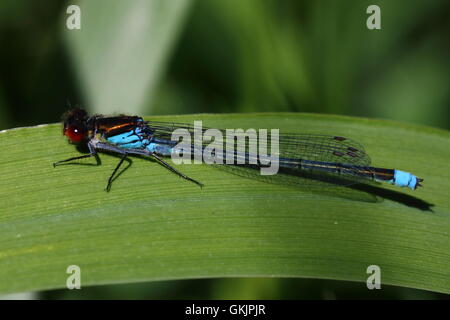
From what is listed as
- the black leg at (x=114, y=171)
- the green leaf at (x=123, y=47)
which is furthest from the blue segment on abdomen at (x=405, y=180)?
the green leaf at (x=123, y=47)

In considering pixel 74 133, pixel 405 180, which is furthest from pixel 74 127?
pixel 405 180

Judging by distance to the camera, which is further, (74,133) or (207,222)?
(74,133)

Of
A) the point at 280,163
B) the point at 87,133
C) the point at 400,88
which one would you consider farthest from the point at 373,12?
the point at 87,133

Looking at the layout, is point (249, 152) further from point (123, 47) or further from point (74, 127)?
point (123, 47)

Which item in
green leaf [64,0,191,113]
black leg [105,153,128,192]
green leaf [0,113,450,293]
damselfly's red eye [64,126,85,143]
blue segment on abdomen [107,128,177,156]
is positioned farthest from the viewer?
green leaf [64,0,191,113]

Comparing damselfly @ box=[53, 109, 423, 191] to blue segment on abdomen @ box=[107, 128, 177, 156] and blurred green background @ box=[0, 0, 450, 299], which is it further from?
blurred green background @ box=[0, 0, 450, 299]

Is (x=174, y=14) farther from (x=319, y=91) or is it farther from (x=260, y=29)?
(x=319, y=91)

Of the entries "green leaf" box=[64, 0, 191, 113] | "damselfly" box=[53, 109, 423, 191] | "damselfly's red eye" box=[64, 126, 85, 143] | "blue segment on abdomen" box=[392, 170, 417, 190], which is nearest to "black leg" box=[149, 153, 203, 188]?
"damselfly" box=[53, 109, 423, 191]
